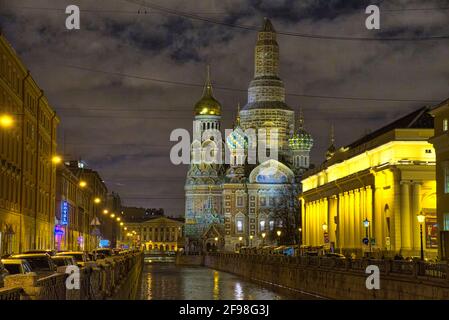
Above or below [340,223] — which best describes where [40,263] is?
below

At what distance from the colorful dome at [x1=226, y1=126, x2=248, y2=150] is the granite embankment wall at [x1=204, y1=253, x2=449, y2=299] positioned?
102206 mm

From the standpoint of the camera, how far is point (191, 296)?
219ft

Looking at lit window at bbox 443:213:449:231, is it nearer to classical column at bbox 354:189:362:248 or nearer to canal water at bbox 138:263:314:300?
canal water at bbox 138:263:314:300

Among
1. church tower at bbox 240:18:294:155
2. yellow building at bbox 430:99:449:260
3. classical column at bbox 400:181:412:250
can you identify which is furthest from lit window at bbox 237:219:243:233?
yellow building at bbox 430:99:449:260

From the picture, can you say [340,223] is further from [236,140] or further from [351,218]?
[236,140]

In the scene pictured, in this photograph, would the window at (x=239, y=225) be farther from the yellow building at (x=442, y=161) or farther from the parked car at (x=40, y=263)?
the parked car at (x=40, y=263)

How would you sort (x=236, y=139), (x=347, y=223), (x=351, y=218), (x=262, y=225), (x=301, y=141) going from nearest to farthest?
1. (x=351, y=218)
2. (x=347, y=223)
3. (x=262, y=225)
4. (x=236, y=139)
5. (x=301, y=141)

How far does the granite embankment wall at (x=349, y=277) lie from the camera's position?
34.4 m

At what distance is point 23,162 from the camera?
2511 inches

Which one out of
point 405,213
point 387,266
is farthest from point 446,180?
point 405,213

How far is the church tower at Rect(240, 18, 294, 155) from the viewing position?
191125 millimetres

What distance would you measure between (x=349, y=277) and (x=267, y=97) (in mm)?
146953

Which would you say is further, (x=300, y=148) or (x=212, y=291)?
(x=300, y=148)
